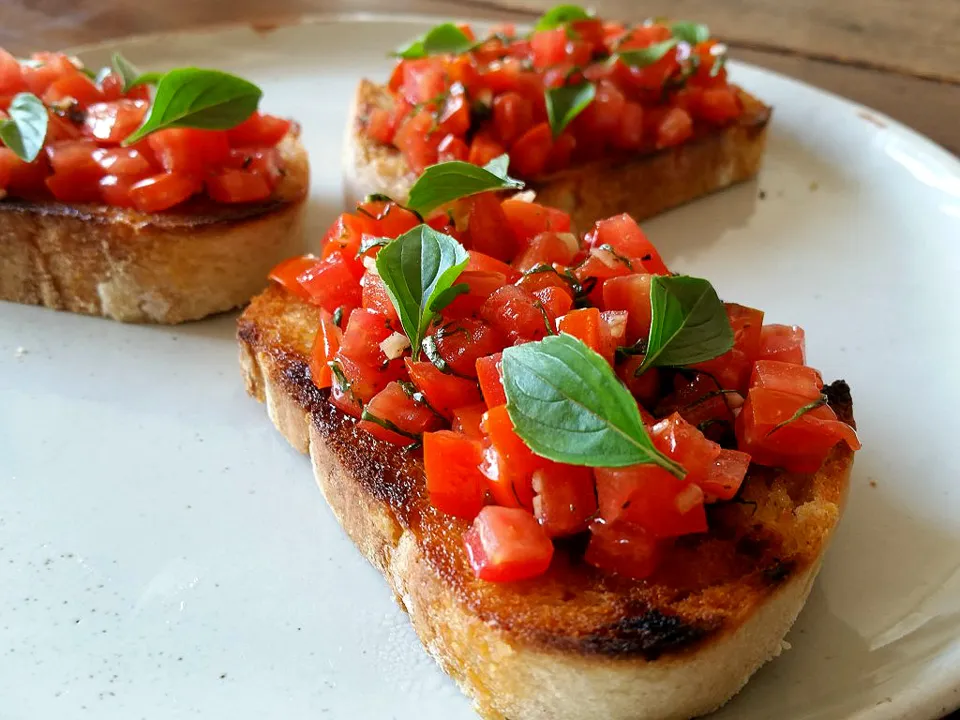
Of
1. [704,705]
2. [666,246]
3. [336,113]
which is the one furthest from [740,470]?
[336,113]

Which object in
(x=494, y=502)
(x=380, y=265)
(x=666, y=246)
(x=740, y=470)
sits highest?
(x=380, y=265)

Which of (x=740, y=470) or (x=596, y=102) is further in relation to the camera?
(x=596, y=102)

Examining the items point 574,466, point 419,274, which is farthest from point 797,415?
point 419,274

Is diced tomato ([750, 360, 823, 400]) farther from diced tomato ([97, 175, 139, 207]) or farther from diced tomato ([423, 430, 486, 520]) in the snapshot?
diced tomato ([97, 175, 139, 207])

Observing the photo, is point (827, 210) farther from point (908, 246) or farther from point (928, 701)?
point (928, 701)

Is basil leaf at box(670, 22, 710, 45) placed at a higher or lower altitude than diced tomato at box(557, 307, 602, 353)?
higher

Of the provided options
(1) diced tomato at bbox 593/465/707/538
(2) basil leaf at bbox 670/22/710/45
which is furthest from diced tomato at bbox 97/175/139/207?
(2) basil leaf at bbox 670/22/710/45
